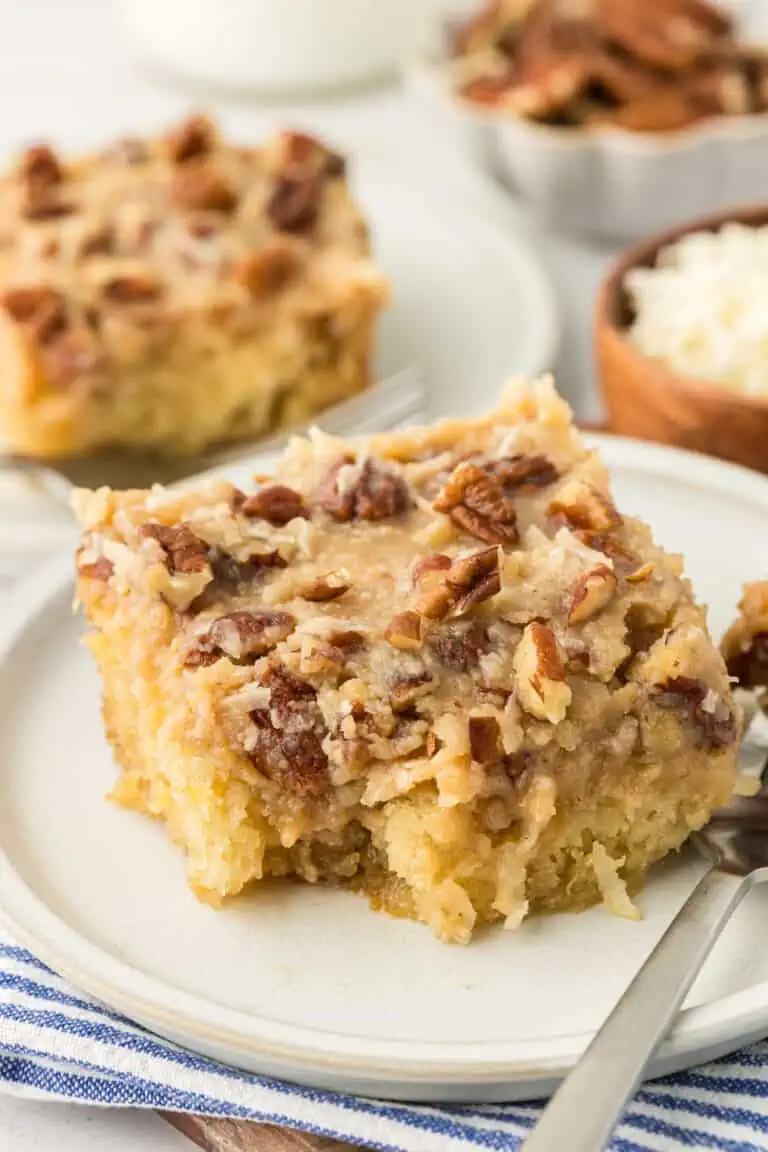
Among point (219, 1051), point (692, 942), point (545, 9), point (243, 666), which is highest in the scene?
point (545, 9)

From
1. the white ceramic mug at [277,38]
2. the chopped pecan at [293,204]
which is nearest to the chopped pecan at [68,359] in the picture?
the chopped pecan at [293,204]

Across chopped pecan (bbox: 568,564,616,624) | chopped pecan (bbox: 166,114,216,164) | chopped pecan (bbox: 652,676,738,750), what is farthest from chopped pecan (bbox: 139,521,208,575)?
chopped pecan (bbox: 166,114,216,164)

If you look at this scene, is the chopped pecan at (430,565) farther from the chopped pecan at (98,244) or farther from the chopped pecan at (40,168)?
the chopped pecan at (40,168)

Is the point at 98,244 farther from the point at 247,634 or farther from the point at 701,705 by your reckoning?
the point at 701,705

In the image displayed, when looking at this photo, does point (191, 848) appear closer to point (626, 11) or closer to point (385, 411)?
point (385, 411)

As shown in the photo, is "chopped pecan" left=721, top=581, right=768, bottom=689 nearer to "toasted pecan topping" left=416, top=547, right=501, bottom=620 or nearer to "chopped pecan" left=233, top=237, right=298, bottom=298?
"toasted pecan topping" left=416, top=547, right=501, bottom=620

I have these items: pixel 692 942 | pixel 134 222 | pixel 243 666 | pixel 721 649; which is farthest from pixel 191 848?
pixel 134 222
